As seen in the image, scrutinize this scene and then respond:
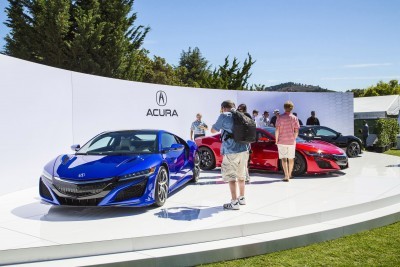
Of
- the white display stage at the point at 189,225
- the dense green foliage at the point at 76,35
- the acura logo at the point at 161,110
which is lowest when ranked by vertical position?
the white display stage at the point at 189,225

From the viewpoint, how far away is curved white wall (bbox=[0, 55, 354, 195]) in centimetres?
729

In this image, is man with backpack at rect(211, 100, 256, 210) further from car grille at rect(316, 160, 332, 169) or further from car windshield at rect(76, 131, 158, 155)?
car grille at rect(316, 160, 332, 169)

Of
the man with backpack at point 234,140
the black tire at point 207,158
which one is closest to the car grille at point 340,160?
the black tire at point 207,158

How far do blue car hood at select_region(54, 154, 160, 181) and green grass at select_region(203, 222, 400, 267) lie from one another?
2163mm

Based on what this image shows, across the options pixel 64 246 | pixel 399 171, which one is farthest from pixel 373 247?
pixel 399 171

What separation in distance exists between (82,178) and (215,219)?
1.98 metres

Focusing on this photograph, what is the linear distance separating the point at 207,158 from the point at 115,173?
525 cm

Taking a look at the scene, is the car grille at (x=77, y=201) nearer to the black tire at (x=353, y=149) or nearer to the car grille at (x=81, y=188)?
the car grille at (x=81, y=188)

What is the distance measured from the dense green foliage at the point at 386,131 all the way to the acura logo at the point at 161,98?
10560mm

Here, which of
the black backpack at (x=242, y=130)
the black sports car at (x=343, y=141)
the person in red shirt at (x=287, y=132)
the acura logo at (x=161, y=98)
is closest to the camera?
the black backpack at (x=242, y=130)

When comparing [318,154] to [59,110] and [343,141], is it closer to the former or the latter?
[343,141]

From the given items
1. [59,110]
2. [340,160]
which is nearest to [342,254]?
[340,160]

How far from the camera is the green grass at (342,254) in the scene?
3.96 metres

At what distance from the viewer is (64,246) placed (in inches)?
159
